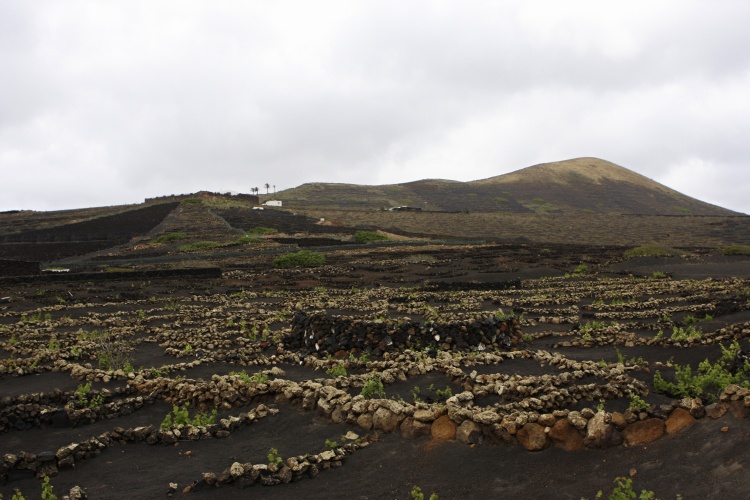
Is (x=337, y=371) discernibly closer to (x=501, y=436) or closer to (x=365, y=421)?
(x=365, y=421)

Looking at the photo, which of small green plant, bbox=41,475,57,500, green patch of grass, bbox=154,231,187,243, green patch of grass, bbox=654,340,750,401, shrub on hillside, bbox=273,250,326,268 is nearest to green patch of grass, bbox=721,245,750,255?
shrub on hillside, bbox=273,250,326,268

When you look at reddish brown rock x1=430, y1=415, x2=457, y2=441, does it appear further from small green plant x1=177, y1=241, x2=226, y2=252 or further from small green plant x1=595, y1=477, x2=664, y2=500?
small green plant x1=177, y1=241, x2=226, y2=252

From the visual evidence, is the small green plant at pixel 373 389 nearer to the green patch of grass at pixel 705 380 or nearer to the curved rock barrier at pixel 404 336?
the curved rock barrier at pixel 404 336

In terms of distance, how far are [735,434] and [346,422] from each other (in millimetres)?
A: 5304

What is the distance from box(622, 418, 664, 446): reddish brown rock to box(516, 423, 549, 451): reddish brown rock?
96 cm

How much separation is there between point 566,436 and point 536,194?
12969cm

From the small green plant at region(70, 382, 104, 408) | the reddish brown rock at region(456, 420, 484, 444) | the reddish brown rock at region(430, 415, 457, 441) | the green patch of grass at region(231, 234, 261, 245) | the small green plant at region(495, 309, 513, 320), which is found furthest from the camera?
the green patch of grass at region(231, 234, 261, 245)

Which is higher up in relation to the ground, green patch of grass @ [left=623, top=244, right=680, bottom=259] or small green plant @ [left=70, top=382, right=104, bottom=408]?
green patch of grass @ [left=623, top=244, right=680, bottom=259]

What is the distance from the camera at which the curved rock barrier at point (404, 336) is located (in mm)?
14297

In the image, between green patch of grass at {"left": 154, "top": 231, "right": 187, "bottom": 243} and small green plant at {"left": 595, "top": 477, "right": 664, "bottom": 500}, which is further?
green patch of grass at {"left": 154, "top": 231, "right": 187, "bottom": 243}

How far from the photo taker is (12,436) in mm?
9984

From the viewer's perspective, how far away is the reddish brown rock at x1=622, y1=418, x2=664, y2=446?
22.8 feet

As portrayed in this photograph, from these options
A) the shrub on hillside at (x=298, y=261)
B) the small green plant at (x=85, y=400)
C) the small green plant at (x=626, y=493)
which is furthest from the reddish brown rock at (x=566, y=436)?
the shrub on hillside at (x=298, y=261)

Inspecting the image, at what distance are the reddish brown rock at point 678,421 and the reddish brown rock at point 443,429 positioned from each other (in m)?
2.68
